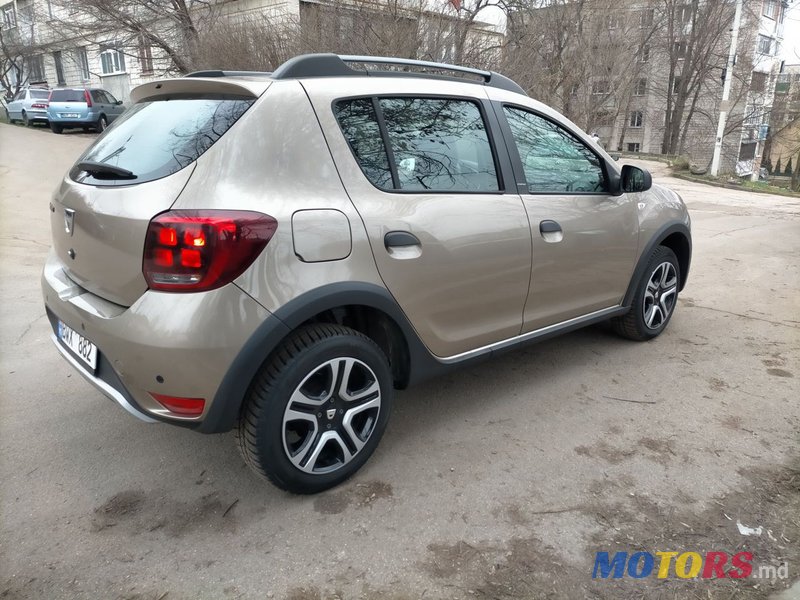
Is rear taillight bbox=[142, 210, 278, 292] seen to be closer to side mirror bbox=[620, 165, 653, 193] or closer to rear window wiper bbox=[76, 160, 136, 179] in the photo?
rear window wiper bbox=[76, 160, 136, 179]

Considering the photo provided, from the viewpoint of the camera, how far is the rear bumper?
2203 millimetres

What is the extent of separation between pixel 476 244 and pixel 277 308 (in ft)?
3.70

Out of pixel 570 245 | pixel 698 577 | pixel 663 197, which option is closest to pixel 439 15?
pixel 663 197

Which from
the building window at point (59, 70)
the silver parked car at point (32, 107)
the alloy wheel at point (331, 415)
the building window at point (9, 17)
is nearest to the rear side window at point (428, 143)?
the alloy wheel at point (331, 415)

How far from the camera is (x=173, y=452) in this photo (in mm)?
2988

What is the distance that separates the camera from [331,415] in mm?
2625

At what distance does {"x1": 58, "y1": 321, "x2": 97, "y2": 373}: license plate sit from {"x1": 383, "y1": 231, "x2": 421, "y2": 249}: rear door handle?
1.31 meters

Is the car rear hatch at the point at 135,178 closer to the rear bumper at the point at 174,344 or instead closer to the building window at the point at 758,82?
the rear bumper at the point at 174,344

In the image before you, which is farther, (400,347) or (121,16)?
(121,16)

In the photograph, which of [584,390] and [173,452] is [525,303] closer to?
[584,390]

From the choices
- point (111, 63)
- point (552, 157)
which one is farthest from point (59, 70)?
point (552, 157)

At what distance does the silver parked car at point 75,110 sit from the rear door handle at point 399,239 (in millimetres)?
21380

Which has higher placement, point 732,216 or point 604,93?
point 604,93

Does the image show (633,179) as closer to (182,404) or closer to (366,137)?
(366,137)
